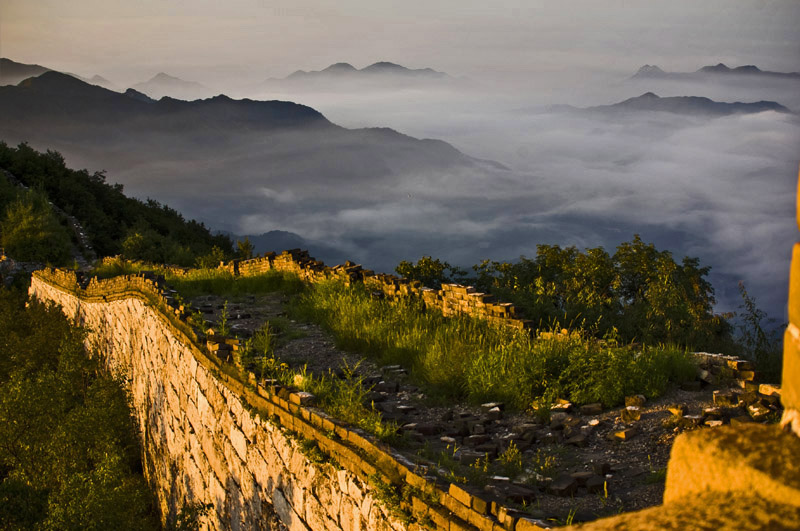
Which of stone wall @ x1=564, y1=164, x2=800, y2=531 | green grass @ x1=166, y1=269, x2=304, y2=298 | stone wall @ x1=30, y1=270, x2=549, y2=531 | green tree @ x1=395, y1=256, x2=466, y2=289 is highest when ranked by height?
stone wall @ x1=564, y1=164, x2=800, y2=531

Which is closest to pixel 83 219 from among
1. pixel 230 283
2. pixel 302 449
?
pixel 230 283

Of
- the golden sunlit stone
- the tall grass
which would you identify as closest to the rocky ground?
the tall grass

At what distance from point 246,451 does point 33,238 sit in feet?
97.0

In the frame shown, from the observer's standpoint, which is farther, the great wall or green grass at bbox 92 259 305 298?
green grass at bbox 92 259 305 298

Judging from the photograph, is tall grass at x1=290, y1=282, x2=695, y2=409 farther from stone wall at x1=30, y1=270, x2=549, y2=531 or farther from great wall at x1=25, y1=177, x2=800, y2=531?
stone wall at x1=30, y1=270, x2=549, y2=531

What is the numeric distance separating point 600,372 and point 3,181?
46921mm

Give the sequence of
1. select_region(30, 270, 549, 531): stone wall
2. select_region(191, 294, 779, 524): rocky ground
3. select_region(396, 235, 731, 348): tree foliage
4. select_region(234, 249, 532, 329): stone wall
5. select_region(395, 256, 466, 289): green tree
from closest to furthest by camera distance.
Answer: select_region(30, 270, 549, 531): stone wall < select_region(191, 294, 779, 524): rocky ground < select_region(234, 249, 532, 329): stone wall < select_region(396, 235, 731, 348): tree foliage < select_region(395, 256, 466, 289): green tree

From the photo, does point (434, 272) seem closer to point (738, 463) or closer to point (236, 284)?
point (236, 284)

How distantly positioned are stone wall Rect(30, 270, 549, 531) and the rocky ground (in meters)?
0.42

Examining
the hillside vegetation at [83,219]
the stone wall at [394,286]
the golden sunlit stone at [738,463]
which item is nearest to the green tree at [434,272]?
the stone wall at [394,286]

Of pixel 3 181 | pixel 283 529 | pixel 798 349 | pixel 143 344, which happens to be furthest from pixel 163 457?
pixel 3 181

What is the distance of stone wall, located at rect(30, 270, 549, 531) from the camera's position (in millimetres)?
5055

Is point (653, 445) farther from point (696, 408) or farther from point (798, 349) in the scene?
point (798, 349)

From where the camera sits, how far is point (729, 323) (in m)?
14.0
